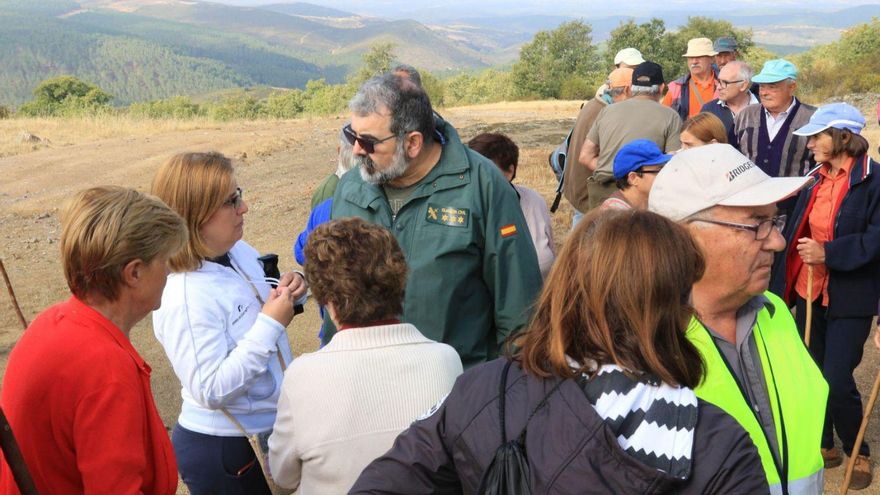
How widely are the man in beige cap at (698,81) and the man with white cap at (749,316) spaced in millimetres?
5509

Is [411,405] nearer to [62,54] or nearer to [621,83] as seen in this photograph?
[621,83]

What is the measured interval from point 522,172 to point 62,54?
19112cm

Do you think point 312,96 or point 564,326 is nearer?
point 564,326

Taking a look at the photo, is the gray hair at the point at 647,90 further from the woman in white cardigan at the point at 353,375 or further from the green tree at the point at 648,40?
the green tree at the point at 648,40

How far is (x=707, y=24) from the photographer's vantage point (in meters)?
58.4

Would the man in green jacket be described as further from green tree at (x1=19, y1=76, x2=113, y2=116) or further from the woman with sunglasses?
green tree at (x1=19, y1=76, x2=113, y2=116)

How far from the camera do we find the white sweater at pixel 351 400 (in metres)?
2.20

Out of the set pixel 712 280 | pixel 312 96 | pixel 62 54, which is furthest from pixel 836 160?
pixel 62 54

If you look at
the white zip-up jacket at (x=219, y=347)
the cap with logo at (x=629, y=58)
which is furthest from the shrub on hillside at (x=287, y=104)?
the white zip-up jacket at (x=219, y=347)

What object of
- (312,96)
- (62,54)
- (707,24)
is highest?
(707,24)

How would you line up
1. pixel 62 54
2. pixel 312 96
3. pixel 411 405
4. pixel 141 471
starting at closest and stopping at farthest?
pixel 141 471 < pixel 411 405 < pixel 312 96 < pixel 62 54

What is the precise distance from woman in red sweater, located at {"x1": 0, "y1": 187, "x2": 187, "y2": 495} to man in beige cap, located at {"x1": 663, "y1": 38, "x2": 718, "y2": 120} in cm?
628

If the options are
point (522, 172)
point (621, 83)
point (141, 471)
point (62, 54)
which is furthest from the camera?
point (62, 54)

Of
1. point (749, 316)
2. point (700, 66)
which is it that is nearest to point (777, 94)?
point (700, 66)
